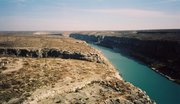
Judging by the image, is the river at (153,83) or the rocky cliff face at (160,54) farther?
the rocky cliff face at (160,54)

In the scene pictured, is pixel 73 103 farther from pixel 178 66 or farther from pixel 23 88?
pixel 178 66

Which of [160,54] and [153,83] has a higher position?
[160,54]

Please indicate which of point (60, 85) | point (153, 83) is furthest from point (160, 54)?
point (60, 85)

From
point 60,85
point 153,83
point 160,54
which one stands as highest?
point 60,85

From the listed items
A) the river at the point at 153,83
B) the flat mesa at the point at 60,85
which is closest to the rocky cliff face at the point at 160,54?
the river at the point at 153,83

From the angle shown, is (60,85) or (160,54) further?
(160,54)

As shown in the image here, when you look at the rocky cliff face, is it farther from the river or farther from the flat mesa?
the flat mesa

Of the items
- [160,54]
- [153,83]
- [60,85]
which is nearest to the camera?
[60,85]

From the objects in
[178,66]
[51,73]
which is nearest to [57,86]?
[51,73]

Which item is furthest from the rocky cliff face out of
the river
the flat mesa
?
the flat mesa

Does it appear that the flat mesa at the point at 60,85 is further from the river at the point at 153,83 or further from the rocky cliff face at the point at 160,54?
the rocky cliff face at the point at 160,54

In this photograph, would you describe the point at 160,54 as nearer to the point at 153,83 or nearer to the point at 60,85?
the point at 153,83
